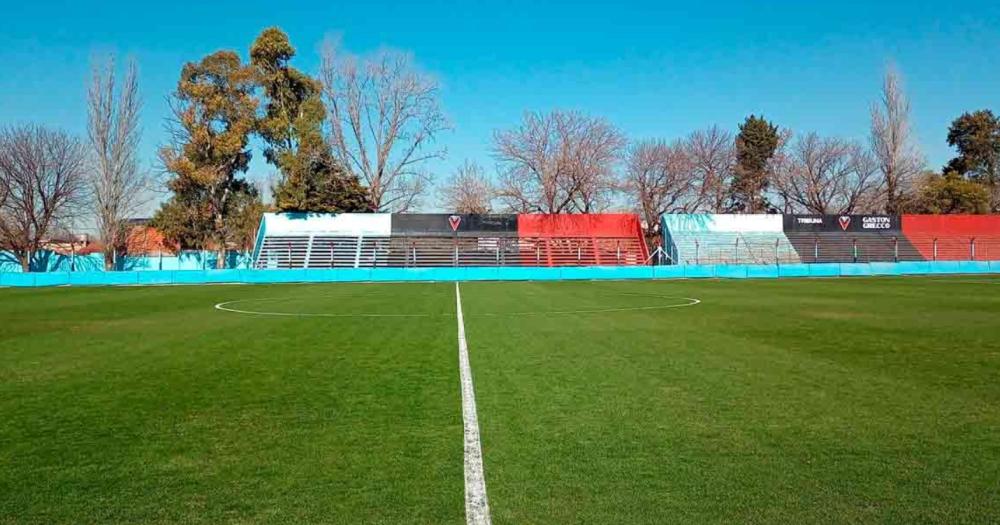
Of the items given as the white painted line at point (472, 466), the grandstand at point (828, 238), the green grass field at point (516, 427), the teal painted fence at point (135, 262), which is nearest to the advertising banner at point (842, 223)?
the grandstand at point (828, 238)

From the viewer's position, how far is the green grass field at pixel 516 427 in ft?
13.3

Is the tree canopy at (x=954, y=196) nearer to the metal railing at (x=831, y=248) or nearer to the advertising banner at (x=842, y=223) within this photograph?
the metal railing at (x=831, y=248)

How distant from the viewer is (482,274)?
4303 cm

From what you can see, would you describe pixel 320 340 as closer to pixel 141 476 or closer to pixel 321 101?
pixel 141 476

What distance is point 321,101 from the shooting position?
186ft

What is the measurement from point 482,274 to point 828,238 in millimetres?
Answer: 30620

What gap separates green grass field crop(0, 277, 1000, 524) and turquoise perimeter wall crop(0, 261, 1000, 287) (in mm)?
28511

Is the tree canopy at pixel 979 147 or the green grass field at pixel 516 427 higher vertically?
the tree canopy at pixel 979 147

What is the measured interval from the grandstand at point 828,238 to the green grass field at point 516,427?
42.4 meters

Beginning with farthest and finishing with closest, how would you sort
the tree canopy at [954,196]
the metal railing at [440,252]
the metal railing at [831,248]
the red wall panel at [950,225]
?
1. the tree canopy at [954,196]
2. the red wall panel at [950,225]
3. the metal railing at [831,248]
4. the metal railing at [440,252]

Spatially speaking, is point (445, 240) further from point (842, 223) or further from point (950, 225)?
point (950, 225)

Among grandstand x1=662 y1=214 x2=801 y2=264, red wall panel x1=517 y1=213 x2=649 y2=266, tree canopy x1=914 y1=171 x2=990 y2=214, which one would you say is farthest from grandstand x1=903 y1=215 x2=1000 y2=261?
red wall panel x1=517 y1=213 x2=649 y2=266

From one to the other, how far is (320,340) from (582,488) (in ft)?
28.6

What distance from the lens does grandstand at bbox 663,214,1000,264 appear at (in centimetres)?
5359
